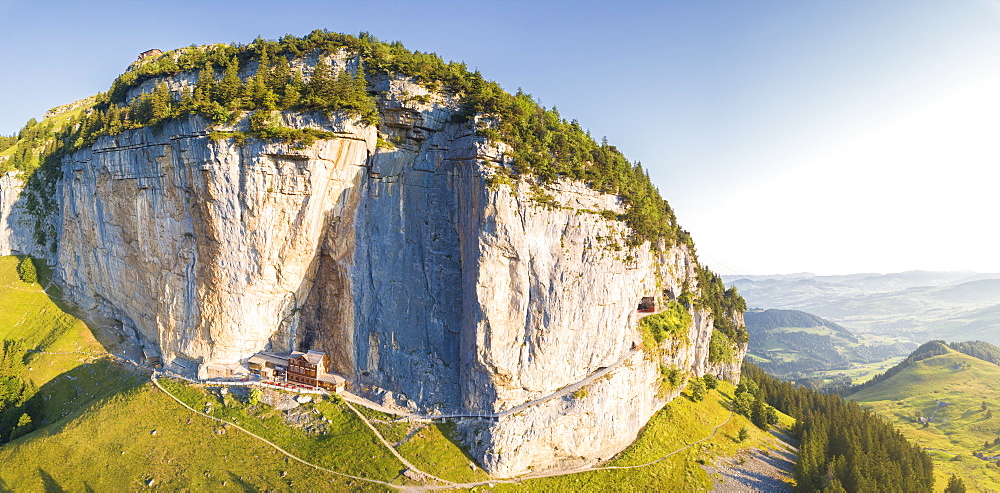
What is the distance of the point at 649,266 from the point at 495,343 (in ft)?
83.5

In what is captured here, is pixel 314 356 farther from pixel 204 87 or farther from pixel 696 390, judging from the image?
pixel 696 390

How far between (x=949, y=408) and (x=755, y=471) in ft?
376

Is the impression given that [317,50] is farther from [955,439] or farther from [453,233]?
[955,439]

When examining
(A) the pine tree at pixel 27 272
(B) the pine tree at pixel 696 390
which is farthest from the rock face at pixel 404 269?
(A) the pine tree at pixel 27 272

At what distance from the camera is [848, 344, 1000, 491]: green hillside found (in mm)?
75531

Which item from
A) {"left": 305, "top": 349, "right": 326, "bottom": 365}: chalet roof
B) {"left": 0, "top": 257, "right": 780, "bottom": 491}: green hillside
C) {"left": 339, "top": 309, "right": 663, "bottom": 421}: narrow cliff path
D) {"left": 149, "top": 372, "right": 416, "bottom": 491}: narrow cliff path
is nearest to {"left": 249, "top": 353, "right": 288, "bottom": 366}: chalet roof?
{"left": 305, "top": 349, "right": 326, "bottom": 365}: chalet roof

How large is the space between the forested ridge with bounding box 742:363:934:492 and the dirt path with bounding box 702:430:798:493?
1.96 m

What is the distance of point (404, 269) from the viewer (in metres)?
38.4

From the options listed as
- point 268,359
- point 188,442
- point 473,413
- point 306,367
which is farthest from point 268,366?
point 473,413

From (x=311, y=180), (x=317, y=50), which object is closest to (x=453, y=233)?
(x=311, y=180)

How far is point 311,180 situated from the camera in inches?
1403

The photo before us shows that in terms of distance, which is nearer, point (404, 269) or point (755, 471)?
point (404, 269)

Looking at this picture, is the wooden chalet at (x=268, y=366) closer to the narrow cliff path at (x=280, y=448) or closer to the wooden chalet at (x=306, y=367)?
the wooden chalet at (x=306, y=367)

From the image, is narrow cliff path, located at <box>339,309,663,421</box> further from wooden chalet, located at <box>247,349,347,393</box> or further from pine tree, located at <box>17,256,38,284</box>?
pine tree, located at <box>17,256,38,284</box>
